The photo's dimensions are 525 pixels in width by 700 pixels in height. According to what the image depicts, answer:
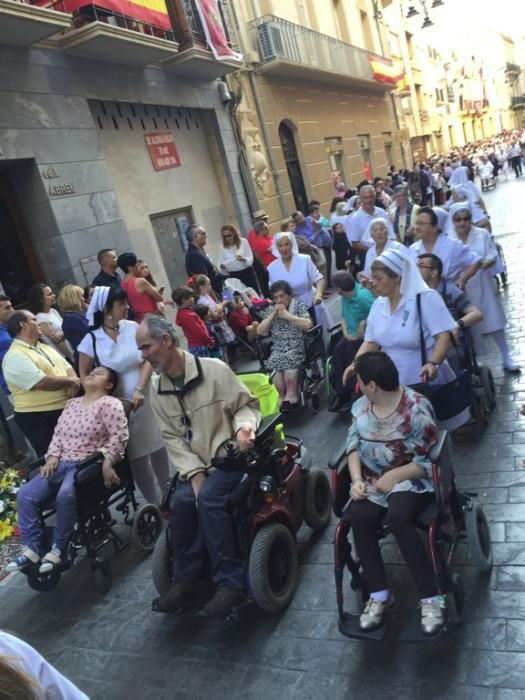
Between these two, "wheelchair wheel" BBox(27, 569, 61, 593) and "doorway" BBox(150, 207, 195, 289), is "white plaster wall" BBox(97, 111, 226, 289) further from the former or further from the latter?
"wheelchair wheel" BBox(27, 569, 61, 593)

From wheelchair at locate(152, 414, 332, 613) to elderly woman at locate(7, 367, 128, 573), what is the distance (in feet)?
2.60

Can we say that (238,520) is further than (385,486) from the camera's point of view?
Yes

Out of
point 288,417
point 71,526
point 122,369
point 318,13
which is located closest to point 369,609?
point 71,526

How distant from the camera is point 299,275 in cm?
670

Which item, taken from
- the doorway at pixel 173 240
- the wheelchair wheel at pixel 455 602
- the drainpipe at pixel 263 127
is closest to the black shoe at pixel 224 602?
the wheelchair wheel at pixel 455 602

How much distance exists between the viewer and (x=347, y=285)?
569 cm

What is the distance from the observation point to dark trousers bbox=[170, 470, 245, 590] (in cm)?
316

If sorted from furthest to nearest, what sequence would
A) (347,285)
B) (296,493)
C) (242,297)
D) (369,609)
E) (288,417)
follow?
(242,297) < (288,417) < (347,285) < (296,493) < (369,609)

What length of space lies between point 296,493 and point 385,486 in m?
0.92

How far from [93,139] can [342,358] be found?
18.2 feet

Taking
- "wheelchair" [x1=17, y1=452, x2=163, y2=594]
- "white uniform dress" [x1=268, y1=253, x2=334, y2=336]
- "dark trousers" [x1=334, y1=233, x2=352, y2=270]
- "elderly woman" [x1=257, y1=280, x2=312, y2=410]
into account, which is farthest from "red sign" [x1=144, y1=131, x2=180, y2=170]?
"wheelchair" [x1=17, y1=452, x2=163, y2=594]

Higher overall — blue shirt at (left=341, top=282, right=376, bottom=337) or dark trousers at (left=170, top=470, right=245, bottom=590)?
blue shirt at (left=341, top=282, right=376, bottom=337)

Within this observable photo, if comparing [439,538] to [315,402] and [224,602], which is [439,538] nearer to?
[224,602]

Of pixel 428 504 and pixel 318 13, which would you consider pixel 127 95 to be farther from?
pixel 318 13
